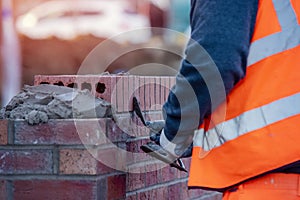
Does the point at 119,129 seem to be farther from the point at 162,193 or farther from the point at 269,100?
the point at 269,100

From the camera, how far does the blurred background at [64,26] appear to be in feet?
18.2

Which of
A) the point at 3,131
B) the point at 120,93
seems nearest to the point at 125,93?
the point at 120,93

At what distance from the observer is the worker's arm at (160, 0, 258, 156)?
2027 millimetres

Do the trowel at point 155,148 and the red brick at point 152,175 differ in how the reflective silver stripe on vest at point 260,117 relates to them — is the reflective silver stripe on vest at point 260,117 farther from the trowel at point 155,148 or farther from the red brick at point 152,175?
the red brick at point 152,175

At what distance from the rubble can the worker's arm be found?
15.3 inches

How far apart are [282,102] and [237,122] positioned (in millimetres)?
149

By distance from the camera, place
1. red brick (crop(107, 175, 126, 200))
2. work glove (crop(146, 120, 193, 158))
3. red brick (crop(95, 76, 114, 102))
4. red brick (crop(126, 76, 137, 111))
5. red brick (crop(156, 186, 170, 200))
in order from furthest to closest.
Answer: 1. red brick (crop(156, 186, 170, 200))
2. red brick (crop(126, 76, 137, 111))
3. red brick (crop(95, 76, 114, 102))
4. red brick (crop(107, 175, 126, 200))
5. work glove (crop(146, 120, 193, 158))

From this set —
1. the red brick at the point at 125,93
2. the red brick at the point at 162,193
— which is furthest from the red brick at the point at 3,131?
the red brick at the point at 162,193

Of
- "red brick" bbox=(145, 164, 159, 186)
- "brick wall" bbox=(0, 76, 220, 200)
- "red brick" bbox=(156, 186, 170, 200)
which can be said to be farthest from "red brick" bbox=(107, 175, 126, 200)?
"red brick" bbox=(156, 186, 170, 200)

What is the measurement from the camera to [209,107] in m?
2.16

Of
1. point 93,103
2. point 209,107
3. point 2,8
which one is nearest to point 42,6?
point 2,8

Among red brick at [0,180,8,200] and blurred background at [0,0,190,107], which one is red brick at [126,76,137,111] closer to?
red brick at [0,180,8,200]

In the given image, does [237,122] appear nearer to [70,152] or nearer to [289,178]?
[289,178]

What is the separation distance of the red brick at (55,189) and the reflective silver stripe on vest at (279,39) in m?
0.74
